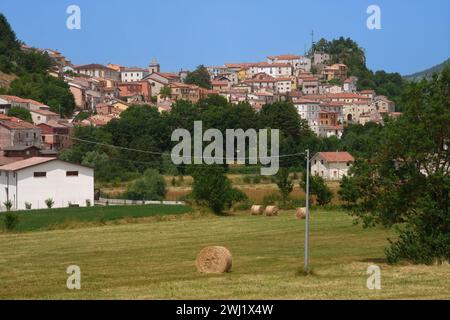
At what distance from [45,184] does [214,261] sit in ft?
110

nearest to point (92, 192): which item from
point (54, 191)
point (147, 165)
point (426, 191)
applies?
point (54, 191)

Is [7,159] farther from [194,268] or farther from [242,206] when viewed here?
[194,268]

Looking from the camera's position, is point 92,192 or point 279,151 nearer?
point 92,192

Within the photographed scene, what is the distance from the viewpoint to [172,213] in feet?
157

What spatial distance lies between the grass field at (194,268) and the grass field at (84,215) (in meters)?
2.23

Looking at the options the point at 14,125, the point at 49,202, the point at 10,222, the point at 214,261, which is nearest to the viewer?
the point at 214,261

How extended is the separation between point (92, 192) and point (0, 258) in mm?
29725

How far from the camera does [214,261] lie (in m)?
23.3

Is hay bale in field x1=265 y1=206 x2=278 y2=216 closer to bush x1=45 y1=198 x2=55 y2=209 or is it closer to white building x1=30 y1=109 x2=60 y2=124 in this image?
bush x1=45 y1=198 x2=55 y2=209

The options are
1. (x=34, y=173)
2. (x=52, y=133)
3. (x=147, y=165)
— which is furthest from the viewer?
(x=52, y=133)

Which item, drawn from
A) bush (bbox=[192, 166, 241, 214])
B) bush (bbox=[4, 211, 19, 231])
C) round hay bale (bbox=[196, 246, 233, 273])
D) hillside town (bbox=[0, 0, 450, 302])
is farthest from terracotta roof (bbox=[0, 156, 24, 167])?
round hay bale (bbox=[196, 246, 233, 273])

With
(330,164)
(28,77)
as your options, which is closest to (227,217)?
(330,164)

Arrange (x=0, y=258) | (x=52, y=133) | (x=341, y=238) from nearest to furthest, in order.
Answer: (x=0, y=258), (x=341, y=238), (x=52, y=133)
